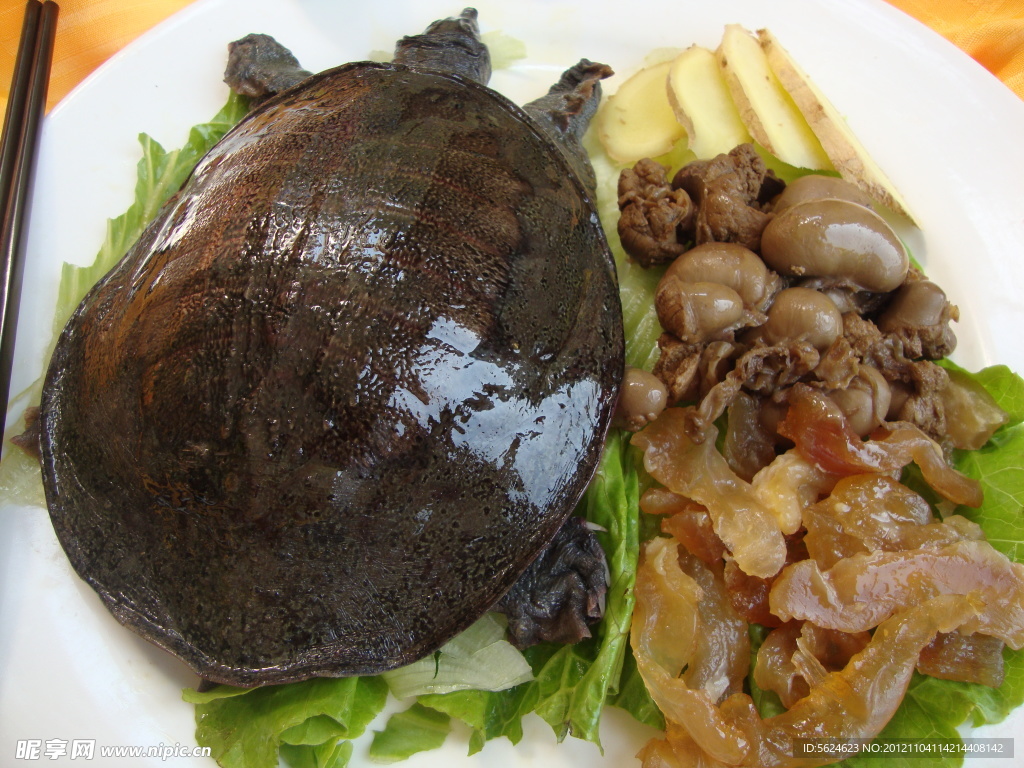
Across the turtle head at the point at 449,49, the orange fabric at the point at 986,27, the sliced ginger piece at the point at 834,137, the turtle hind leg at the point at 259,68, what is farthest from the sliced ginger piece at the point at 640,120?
the orange fabric at the point at 986,27

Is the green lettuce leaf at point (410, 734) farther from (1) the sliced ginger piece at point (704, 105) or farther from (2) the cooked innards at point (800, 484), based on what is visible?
(1) the sliced ginger piece at point (704, 105)

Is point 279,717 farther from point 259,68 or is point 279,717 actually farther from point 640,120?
point 640,120

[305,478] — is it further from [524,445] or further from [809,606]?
[809,606]

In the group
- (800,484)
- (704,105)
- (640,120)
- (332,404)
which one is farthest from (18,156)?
(800,484)

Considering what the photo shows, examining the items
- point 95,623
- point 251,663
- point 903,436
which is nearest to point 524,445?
point 251,663

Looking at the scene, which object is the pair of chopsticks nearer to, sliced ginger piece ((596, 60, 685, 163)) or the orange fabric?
sliced ginger piece ((596, 60, 685, 163))
